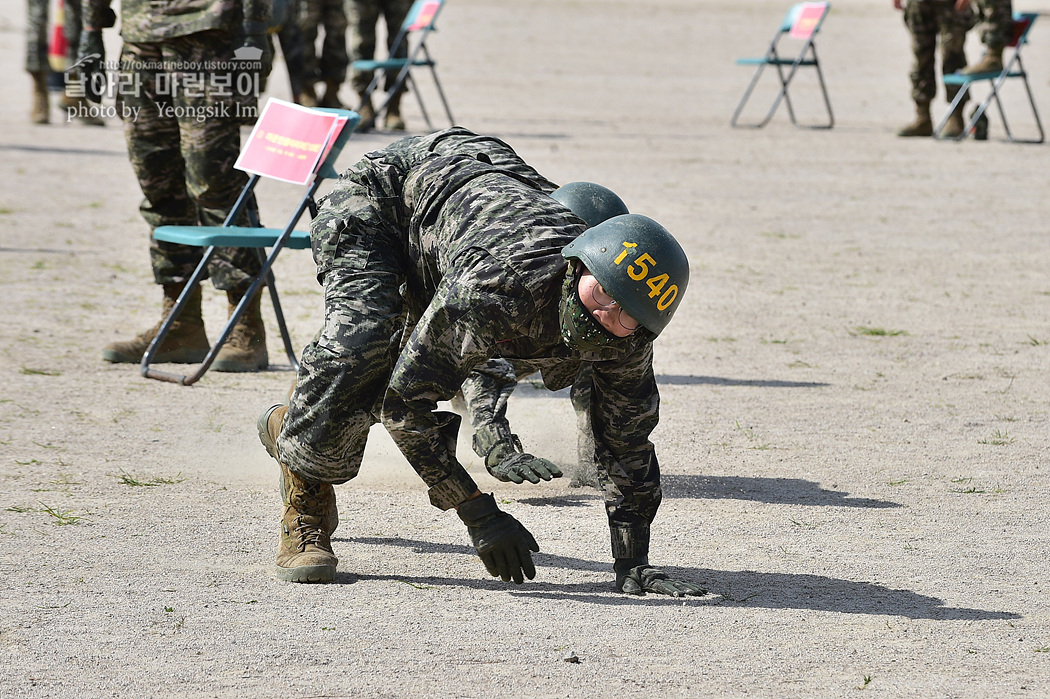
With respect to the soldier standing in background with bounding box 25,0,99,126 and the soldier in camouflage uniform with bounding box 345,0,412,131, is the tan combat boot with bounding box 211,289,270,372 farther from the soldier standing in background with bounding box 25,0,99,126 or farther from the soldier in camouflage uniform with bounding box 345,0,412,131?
the soldier in camouflage uniform with bounding box 345,0,412,131

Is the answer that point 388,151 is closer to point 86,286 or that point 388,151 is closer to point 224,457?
point 224,457

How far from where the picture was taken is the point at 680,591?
455 cm

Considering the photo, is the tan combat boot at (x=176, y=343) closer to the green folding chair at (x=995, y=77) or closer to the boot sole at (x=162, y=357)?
the boot sole at (x=162, y=357)

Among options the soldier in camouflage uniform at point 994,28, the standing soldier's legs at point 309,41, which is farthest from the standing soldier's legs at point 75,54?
the soldier in camouflage uniform at point 994,28

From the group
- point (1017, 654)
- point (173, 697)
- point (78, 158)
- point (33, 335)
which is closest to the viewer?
point (173, 697)

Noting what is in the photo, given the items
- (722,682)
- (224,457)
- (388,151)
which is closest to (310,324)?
(224,457)

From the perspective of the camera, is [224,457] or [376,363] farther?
[224,457]

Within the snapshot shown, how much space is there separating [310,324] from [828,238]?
198 inches

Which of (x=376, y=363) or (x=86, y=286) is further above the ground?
Result: (x=376, y=363)

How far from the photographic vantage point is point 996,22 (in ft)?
53.6

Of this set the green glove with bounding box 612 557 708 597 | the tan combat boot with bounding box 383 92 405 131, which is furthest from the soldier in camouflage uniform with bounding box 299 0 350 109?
the green glove with bounding box 612 557 708 597

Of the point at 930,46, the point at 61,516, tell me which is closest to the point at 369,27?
the point at 930,46

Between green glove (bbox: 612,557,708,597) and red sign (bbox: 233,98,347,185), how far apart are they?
9.92ft

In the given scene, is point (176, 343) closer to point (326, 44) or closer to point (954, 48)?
point (326, 44)
